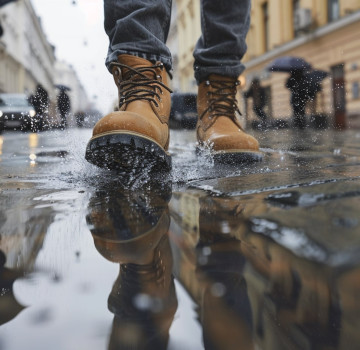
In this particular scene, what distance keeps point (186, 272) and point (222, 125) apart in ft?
3.25

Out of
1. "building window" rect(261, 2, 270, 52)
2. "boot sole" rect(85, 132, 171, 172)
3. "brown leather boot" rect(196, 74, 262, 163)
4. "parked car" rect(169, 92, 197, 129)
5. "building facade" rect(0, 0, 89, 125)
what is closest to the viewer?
"boot sole" rect(85, 132, 171, 172)

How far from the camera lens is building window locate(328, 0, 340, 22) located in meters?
10.5

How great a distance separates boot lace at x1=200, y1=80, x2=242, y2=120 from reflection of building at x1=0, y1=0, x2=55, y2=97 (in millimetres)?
22289

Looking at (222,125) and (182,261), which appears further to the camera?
(222,125)

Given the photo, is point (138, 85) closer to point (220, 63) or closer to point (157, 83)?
point (157, 83)

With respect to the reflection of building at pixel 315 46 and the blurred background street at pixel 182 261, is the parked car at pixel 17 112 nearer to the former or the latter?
the reflection of building at pixel 315 46

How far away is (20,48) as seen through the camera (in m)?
27.7

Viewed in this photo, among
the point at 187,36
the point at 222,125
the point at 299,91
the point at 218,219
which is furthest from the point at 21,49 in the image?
the point at 218,219

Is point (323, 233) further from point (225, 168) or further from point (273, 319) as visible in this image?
point (225, 168)

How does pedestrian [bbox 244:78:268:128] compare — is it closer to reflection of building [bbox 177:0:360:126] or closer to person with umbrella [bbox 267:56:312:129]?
reflection of building [bbox 177:0:360:126]

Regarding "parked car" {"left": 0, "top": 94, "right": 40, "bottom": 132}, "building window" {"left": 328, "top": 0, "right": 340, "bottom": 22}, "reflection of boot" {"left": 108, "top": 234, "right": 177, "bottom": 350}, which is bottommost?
"reflection of boot" {"left": 108, "top": 234, "right": 177, "bottom": 350}

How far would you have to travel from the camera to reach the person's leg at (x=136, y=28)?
1114 millimetres

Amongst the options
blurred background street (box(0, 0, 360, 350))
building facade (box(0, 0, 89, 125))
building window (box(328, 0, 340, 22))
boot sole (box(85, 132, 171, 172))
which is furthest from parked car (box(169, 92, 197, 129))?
building facade (box(0, 0, 89, 125))

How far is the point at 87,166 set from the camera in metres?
1.15
